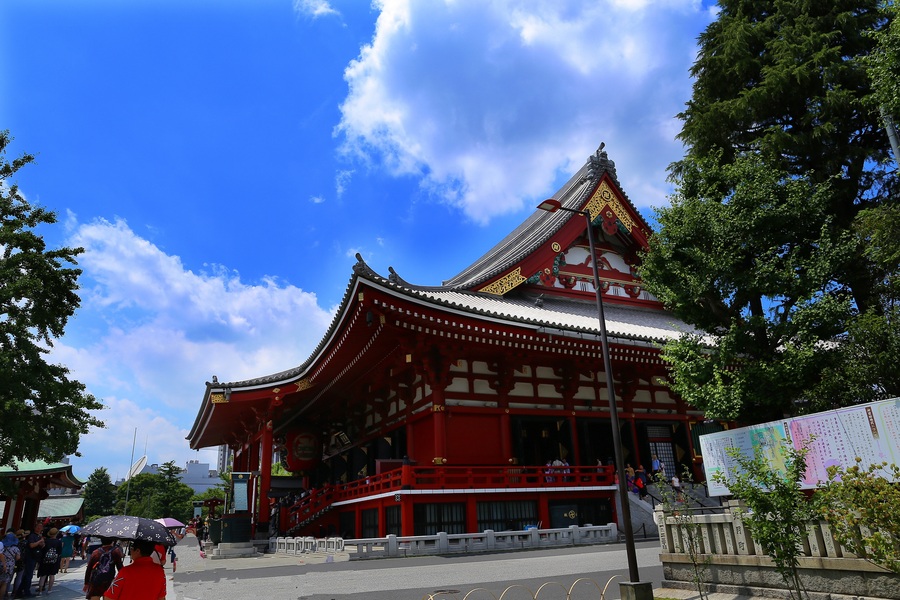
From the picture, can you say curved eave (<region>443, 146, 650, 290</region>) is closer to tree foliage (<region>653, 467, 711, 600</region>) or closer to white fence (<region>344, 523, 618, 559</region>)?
white fence (<region>344, 523, 618, 559</region>)

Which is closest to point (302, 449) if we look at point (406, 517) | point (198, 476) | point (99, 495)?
point (406, 517)

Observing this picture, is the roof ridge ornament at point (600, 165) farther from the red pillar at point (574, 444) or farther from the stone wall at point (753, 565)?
the stone wall at point (753, 565)

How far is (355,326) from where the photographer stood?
18.7 m

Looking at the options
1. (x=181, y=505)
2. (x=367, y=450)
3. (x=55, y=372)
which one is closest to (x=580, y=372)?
(x=367, y=450)

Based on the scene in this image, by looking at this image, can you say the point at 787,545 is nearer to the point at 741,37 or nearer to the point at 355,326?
the point at 355,326

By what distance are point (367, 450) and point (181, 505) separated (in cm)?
5541

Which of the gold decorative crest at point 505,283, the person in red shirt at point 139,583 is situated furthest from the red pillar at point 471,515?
the person in red shirt at point 139,583

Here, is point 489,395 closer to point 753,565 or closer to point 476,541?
point 476,541

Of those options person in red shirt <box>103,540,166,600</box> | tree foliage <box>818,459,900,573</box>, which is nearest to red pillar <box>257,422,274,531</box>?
person in red shirt <box>103,540,166,600</box>

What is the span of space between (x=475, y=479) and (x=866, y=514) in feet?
42.2

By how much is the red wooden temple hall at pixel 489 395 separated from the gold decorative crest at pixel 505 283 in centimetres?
6

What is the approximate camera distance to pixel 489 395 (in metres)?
20.4

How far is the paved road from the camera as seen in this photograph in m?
9.87

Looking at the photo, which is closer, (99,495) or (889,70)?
(889,70)
